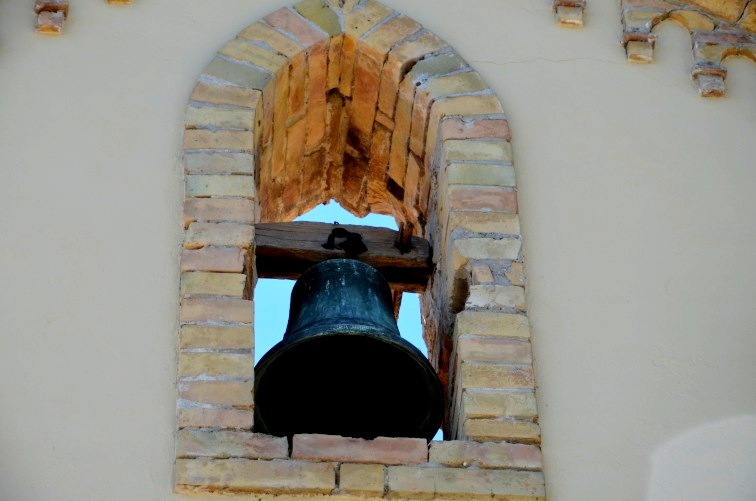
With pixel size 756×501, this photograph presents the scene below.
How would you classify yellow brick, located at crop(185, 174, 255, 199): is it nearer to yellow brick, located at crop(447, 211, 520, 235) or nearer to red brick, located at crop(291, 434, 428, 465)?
yellow brick, located at crop(447, 211, 520, 235)

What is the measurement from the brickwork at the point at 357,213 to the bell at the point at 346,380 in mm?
123

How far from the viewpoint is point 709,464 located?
547 centimetres

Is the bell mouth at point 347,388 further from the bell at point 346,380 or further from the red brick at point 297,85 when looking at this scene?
the red brick at point 297,85

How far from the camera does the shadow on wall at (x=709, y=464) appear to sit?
5.39 metres

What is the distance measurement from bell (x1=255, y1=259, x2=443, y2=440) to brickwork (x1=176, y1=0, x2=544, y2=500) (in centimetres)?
12

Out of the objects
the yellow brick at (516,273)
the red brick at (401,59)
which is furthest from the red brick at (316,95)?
the yellow brick at (516,273)

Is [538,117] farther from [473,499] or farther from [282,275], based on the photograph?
[473,499]

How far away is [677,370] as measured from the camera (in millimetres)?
5734

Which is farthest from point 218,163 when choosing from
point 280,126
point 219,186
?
point 280,126

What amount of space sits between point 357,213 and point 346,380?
1284mm

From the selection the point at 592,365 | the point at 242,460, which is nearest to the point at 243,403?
the point at 242,460

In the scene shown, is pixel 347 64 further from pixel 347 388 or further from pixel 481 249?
pixel 347 388

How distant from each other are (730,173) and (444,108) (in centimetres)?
97

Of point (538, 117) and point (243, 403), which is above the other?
point (538, 117)
